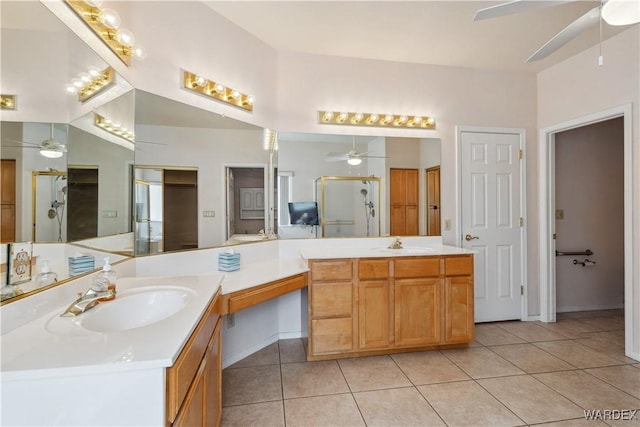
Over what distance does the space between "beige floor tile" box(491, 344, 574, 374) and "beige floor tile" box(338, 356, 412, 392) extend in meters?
0.99

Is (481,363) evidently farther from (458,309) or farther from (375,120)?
(375,120)

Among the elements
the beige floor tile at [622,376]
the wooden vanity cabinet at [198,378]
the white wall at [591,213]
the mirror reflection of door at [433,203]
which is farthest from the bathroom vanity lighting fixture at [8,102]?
the white wall at [591,213]

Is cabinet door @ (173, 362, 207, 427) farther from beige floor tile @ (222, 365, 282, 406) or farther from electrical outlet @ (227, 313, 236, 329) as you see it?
electrical outlet @ (227, 313, 236, 329)

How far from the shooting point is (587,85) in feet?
9.30

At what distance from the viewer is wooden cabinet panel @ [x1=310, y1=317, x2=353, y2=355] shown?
233cm

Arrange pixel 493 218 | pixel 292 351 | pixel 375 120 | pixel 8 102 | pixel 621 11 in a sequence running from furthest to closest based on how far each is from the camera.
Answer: pixel 493 218, pixel 375 120, pixel 292 351, pixel 621 11, pixel 8 102

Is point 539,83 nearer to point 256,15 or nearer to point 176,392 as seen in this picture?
point 256,15

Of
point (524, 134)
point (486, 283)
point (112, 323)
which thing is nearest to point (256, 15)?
point (112, 323)

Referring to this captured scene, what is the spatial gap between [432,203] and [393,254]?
94 centimetres

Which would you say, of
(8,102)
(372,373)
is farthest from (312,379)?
(8,102)

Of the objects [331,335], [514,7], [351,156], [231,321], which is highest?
[514,7]

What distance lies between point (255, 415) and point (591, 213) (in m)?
4.33

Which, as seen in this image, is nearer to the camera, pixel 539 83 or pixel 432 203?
pixel 432 203

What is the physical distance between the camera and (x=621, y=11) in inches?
54.1
